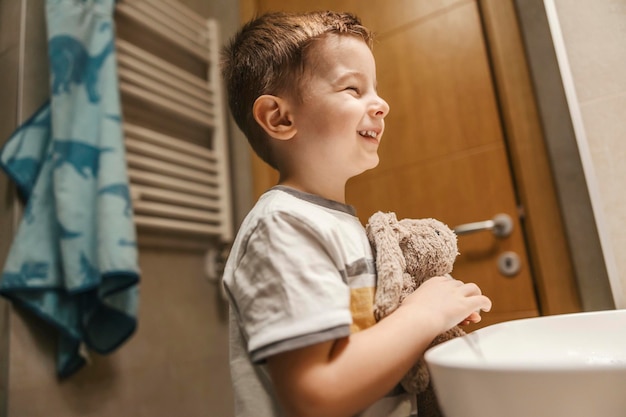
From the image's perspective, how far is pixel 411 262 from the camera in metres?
0.48

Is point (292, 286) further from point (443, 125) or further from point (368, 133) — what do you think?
point (443, 125)

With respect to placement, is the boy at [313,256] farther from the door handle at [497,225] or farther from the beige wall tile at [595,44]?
the beige wall tile at [595,44]

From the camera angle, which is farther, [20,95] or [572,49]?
[20,95]

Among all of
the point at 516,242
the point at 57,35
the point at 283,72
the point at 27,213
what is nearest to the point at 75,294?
the point at 27,213

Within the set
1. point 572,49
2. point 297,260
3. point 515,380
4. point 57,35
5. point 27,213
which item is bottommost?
point 515,380

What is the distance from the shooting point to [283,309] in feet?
1.28

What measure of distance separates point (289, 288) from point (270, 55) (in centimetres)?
28

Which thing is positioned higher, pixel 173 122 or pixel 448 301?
pixel 173 122

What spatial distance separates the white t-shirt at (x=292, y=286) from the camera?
39 centimetres

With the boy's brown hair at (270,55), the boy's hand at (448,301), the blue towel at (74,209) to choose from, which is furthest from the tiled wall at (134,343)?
the boy's hand at (448,301)

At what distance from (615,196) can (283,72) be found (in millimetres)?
524

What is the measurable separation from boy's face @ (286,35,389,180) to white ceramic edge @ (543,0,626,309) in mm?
389

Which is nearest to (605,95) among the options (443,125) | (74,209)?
(443,125)

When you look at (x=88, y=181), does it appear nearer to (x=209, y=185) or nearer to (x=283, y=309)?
(x=209, y=185)
